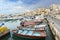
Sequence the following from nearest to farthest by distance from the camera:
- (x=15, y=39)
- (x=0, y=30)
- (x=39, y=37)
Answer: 1. (x=39, y=37)
2. (x=15, y=39)
3. (x=0, y=30)

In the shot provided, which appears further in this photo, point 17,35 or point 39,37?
point 17,35

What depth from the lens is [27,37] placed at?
25484 millimetres

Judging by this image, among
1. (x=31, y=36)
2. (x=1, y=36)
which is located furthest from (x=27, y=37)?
(x=1, y=36)

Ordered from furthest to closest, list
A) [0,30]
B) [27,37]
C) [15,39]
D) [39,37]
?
[0,30]
[15,39]
[27,37]
[39,37]

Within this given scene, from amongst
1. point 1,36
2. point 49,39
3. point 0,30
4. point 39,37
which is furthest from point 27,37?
point 0,30

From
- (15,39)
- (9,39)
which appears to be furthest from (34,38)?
(9,39)

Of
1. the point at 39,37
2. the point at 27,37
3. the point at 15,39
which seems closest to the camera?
the point at 39,37

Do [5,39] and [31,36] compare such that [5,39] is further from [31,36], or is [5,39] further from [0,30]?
[31,36]

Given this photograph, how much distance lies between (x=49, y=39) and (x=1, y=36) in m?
10.4

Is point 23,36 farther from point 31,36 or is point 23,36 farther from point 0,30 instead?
point 0,30

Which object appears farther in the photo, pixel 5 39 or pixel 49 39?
pixel 5 39

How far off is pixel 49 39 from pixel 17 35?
22.8ft

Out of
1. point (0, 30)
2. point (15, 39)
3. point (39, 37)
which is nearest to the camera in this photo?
point (39, 37)

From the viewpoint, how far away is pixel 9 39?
29297 mm
